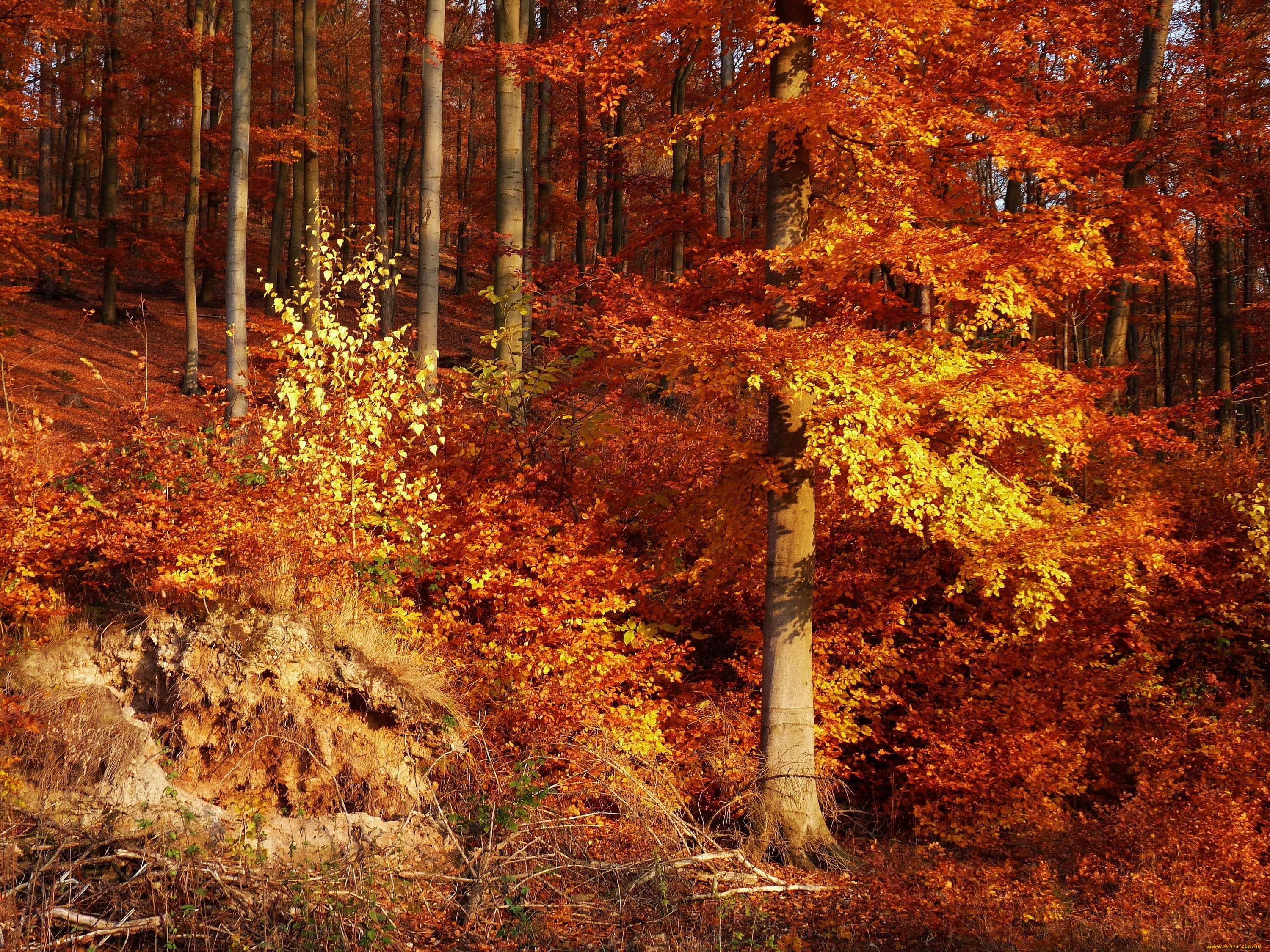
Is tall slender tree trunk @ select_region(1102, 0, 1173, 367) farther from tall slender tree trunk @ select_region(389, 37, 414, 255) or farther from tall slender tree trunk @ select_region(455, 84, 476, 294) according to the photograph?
tall slender tree trunk @ select_region(455, 84, 476, 294)

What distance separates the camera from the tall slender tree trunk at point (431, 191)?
1102 cm

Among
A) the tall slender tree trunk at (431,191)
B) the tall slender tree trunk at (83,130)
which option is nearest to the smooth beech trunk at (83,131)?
the tall slender tree trunk at (83,130)

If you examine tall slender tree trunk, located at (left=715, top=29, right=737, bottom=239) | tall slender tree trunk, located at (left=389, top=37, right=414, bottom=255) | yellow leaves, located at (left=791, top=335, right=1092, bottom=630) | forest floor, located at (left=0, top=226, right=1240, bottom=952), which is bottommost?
forest floor, located at (left=0, top=226, right=1240, bottom=952)

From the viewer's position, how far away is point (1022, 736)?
9242 millimetres

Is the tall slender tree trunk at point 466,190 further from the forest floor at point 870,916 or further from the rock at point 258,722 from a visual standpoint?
the rock at point 258,722

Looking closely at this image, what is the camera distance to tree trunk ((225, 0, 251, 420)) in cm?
1226

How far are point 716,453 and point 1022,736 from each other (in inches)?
182

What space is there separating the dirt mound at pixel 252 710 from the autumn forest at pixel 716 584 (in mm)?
32

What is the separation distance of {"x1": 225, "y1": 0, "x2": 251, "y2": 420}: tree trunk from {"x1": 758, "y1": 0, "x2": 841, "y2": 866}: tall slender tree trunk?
24.6 ft

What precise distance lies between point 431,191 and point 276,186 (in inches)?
493

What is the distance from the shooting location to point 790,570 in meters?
8.20

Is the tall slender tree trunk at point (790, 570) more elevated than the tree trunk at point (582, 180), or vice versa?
the tree trunk at point (582, 180)

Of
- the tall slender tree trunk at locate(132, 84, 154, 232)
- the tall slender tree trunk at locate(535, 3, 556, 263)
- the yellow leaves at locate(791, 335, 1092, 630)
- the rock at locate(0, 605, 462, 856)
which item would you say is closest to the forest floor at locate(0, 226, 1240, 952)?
the rock at locate(0, 605, 462, 856)

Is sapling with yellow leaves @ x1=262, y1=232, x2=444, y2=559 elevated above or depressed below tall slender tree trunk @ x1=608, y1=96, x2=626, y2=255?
below
